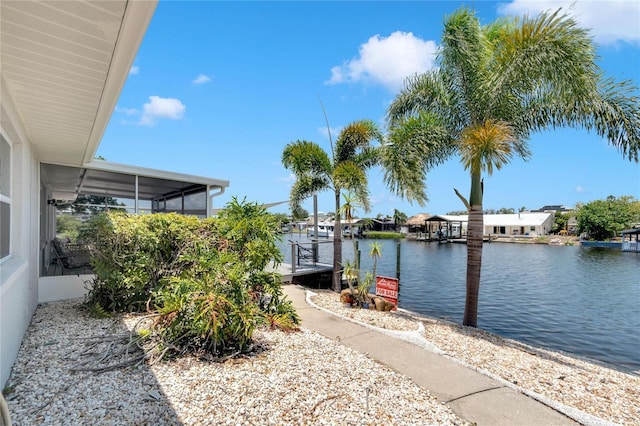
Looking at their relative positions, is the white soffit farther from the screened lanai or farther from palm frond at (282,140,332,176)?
palm frond at (282,140,332,176)

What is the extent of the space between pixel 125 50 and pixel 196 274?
348 centimetres

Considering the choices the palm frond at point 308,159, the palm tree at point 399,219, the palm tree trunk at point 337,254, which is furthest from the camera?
the palm tree at point 399,219

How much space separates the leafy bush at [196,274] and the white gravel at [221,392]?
1.49ft

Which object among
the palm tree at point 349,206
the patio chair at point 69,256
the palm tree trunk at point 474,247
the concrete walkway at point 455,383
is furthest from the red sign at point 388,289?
the patio chair at point 69,256

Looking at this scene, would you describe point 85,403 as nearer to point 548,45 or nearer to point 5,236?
point 5,236

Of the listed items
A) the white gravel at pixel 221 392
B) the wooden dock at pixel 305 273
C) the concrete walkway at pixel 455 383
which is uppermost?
the white gravel at pixel 221 392

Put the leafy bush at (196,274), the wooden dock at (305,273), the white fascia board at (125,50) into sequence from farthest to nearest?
the wooden dock at (305,273)
the leafy bush at (196,274)
the white fascia board at (125,50)

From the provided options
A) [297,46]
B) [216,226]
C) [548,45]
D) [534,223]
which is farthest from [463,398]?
[534,223]

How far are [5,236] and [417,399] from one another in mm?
5318

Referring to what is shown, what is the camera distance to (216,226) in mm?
6293

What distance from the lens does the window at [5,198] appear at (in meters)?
4.04

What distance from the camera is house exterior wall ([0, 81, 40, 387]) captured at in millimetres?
3385

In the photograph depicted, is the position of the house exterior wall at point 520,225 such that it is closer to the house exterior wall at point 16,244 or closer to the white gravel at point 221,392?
the white gravel at point 221,392

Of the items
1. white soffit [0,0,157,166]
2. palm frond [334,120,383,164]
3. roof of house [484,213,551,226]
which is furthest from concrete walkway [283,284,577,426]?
roof of house [484,213,551,226]
